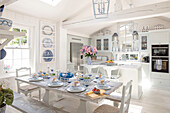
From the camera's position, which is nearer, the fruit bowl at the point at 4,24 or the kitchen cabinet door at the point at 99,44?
the fruit bowl at the point at 4,24

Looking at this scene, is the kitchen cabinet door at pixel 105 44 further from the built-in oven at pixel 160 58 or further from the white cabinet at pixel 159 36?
the built-in oven at pixel 160 58

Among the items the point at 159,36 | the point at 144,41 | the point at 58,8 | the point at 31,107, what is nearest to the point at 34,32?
the point at 58,8

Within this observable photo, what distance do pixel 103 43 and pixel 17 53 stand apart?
4326mm

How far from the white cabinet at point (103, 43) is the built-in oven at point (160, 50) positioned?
2131 millimetres

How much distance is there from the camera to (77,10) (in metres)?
4.32

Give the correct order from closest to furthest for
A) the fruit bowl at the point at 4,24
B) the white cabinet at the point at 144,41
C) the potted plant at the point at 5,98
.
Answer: the potted plant at the point at 5,98 → the fruit bowl at the point at 4,24 → the white cabinet at the point at 144,41

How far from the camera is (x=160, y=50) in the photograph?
172 inches

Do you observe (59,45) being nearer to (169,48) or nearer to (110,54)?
(110,54)

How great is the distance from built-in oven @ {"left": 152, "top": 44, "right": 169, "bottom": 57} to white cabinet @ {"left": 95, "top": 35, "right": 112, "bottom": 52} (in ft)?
6.99

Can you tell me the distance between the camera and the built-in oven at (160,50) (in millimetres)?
4266

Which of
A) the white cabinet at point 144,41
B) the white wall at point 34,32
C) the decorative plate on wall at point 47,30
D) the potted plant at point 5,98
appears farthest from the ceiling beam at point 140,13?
the potted plant at point 5,98

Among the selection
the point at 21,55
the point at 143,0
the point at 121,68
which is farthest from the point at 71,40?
the point at 143,0

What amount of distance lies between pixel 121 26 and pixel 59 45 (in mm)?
3656

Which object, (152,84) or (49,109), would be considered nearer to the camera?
(49,109)
